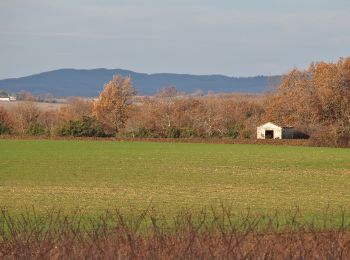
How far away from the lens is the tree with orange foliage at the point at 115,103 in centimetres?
9456

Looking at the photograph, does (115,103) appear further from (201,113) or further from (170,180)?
(170,180)

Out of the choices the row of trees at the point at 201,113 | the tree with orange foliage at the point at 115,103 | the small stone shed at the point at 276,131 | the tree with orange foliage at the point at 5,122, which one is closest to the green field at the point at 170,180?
the row of trees at the point at 201,113

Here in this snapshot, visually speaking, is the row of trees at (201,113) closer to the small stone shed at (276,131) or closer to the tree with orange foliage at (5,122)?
the tree with orange foliage at (5,122)

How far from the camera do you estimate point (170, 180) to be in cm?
3259

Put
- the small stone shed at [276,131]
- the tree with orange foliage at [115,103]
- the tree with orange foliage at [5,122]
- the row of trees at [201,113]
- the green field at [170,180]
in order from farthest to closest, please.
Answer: the tree with orange foliage at [115,103], the small stone shed at [276,131], the tree with orange foliage at [5,122], the row of trees at [201,113], the green field at [170,180]

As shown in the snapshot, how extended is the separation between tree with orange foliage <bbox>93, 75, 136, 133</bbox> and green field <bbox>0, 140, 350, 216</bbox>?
3772cm

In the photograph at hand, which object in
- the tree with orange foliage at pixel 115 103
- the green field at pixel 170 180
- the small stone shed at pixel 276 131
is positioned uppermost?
the tree with orange foliage at pixel 115 103

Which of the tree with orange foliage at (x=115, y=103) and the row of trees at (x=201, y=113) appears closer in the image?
the row of trees at (x=201, y=113)

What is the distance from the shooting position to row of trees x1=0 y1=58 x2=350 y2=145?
7756cm

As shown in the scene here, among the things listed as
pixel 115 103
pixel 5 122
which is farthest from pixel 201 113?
pixel 5 122

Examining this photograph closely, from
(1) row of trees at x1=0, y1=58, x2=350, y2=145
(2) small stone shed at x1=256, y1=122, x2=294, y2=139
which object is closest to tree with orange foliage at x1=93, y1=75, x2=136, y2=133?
(1) row of trees at x1=0, y1=58, x2=350, y2=145

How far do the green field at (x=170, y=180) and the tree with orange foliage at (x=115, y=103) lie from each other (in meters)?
37.7

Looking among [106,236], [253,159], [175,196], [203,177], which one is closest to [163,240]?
[106,236]

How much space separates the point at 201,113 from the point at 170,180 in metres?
60.5
